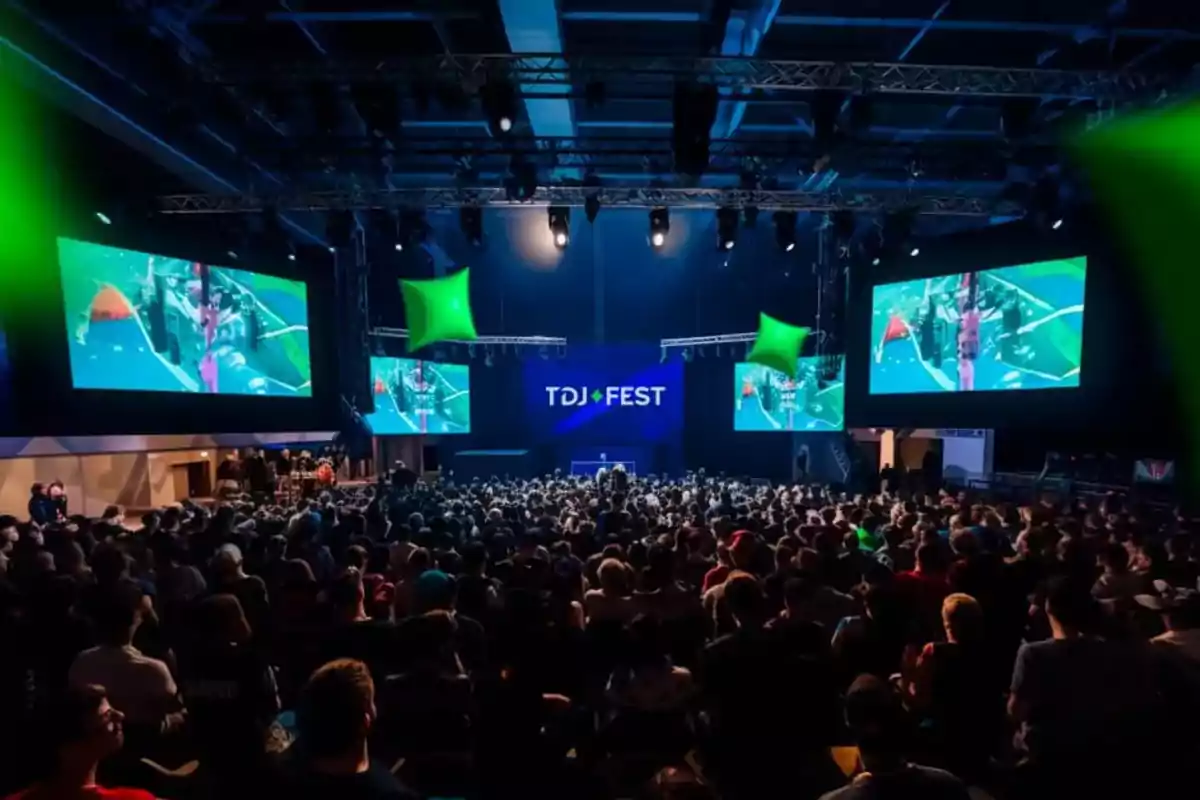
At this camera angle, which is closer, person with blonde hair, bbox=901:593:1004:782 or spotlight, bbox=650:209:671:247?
person with blonde hair, bbox=901:593:1004:782

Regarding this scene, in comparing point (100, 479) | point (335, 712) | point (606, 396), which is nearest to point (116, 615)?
point (335, 712)

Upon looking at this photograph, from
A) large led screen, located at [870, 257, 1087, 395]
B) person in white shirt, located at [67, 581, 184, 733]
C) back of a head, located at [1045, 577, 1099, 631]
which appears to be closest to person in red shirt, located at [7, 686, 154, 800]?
person in white shirt, located at [67, 581, 184, 733]

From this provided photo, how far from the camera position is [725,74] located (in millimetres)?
8328

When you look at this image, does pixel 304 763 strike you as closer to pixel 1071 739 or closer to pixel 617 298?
pixel 1071 739

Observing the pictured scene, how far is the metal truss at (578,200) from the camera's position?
11.3 metres

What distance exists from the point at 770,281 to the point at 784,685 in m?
20.6

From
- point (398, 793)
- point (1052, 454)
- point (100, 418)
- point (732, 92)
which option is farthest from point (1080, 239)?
point (100, 418)

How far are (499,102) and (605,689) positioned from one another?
24.0 feet

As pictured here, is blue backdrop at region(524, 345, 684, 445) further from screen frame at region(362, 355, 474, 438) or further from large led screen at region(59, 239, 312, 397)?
large led screen at region(59, 239, 312, 397)

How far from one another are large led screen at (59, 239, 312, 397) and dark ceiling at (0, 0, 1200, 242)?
6.17 feet

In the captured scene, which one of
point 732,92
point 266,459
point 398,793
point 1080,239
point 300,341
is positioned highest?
point 732,92

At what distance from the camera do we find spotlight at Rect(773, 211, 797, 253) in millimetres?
12336

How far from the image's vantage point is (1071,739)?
8.91 ft

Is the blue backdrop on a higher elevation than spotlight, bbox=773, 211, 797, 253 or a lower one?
lower
